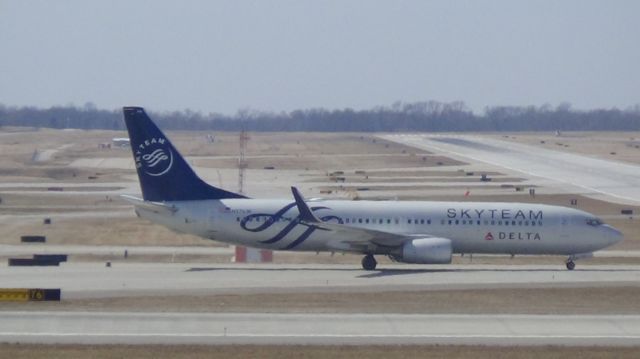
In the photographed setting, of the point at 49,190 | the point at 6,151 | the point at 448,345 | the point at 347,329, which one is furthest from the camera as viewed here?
Answer: the point at 6,151

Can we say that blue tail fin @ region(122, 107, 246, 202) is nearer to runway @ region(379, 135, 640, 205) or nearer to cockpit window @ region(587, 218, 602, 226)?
cockpit window @ region(587, 218, 602, 226)

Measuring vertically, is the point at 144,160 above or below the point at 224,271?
above

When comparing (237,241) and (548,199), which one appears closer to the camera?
(237,241)

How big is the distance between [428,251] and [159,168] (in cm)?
1206

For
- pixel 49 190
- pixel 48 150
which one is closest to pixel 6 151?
pixel 48 150

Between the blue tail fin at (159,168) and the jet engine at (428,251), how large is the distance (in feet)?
26.9

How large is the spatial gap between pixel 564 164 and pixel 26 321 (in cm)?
11570

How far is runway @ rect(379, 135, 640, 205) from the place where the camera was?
356 ft

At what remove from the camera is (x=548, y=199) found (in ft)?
319

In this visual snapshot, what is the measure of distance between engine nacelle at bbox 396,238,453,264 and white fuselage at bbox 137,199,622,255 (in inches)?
33.7

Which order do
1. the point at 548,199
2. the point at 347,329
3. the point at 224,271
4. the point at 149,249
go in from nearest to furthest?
the point at 347,329
the point at 224,271
the point at 149,249
the point at 548,199

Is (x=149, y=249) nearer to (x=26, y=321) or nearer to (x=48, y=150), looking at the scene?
(x=26, y=321)

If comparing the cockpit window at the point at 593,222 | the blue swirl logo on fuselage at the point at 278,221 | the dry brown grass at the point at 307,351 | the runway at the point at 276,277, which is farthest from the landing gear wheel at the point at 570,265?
the dry brown grass at the point at 307,351

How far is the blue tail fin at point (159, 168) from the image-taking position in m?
54.2
